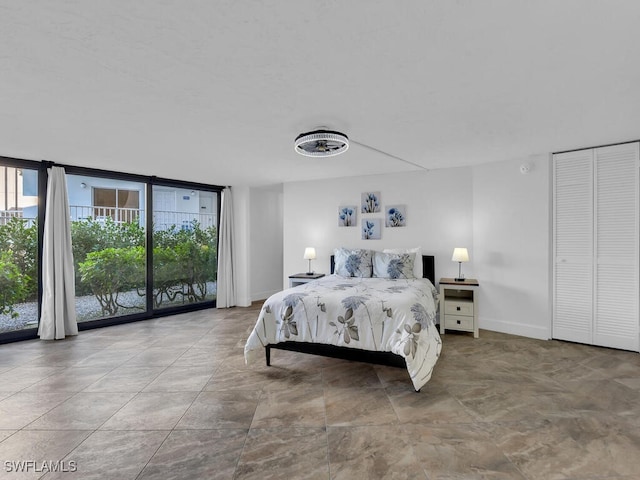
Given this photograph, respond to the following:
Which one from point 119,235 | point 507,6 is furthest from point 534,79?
point 119,235

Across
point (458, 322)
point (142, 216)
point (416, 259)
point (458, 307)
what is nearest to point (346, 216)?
point (416, 259)

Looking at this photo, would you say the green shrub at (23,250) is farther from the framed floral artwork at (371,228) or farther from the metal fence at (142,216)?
the framed floral artwork at (371,228)

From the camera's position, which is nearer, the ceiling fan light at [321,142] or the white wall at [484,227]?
the ceiling fan light at [321,142]

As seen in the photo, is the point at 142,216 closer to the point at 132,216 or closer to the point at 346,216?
the point at 132,216

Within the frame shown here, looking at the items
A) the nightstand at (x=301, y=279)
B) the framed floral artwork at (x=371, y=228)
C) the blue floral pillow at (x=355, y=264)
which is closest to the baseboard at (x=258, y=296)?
the nightstand at (x=301, y=279)

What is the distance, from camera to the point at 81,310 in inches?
182

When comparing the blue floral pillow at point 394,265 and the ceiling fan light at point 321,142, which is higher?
the ceiling fan light at point 321,142

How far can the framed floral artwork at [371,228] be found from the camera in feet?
16.9

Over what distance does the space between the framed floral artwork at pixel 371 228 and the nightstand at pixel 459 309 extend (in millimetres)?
1287

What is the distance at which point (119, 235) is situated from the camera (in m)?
4.99

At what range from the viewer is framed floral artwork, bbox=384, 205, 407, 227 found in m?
4.97

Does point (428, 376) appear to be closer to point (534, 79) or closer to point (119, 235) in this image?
point (534, 79)

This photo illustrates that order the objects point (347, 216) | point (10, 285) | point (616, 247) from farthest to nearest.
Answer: point (347, 216) < point (10, 285) < point (616, 247)

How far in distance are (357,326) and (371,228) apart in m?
2.58
